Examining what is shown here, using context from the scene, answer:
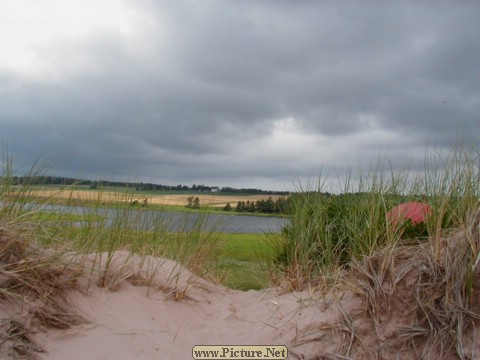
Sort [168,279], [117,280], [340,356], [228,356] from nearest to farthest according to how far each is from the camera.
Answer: [340,356]
[228,356]
[117,280]
[168,279]

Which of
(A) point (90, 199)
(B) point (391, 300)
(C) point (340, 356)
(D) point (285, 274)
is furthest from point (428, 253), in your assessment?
Answer: (A) point (90, 199)

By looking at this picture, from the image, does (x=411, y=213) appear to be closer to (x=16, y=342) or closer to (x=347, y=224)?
(x=347, y=224)

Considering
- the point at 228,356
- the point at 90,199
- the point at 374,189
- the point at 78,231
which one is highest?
the point at 374,189

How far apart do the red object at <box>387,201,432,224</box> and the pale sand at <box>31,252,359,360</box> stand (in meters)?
1.05

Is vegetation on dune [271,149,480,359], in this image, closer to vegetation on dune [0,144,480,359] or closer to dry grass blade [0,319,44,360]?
→ vegetation on dune [0,144,480,359]

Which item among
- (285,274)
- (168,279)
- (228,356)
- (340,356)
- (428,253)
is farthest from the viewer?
(285,274)

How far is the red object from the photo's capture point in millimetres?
4438

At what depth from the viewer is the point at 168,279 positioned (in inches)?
209

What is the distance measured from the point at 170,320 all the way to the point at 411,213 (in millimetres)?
2720

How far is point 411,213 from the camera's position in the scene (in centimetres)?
475

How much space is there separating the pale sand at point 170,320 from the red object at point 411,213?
1.05 metres

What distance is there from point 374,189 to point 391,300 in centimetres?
197

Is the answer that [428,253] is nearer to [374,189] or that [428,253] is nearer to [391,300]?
[391,300]

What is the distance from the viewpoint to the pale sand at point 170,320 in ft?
12.7
